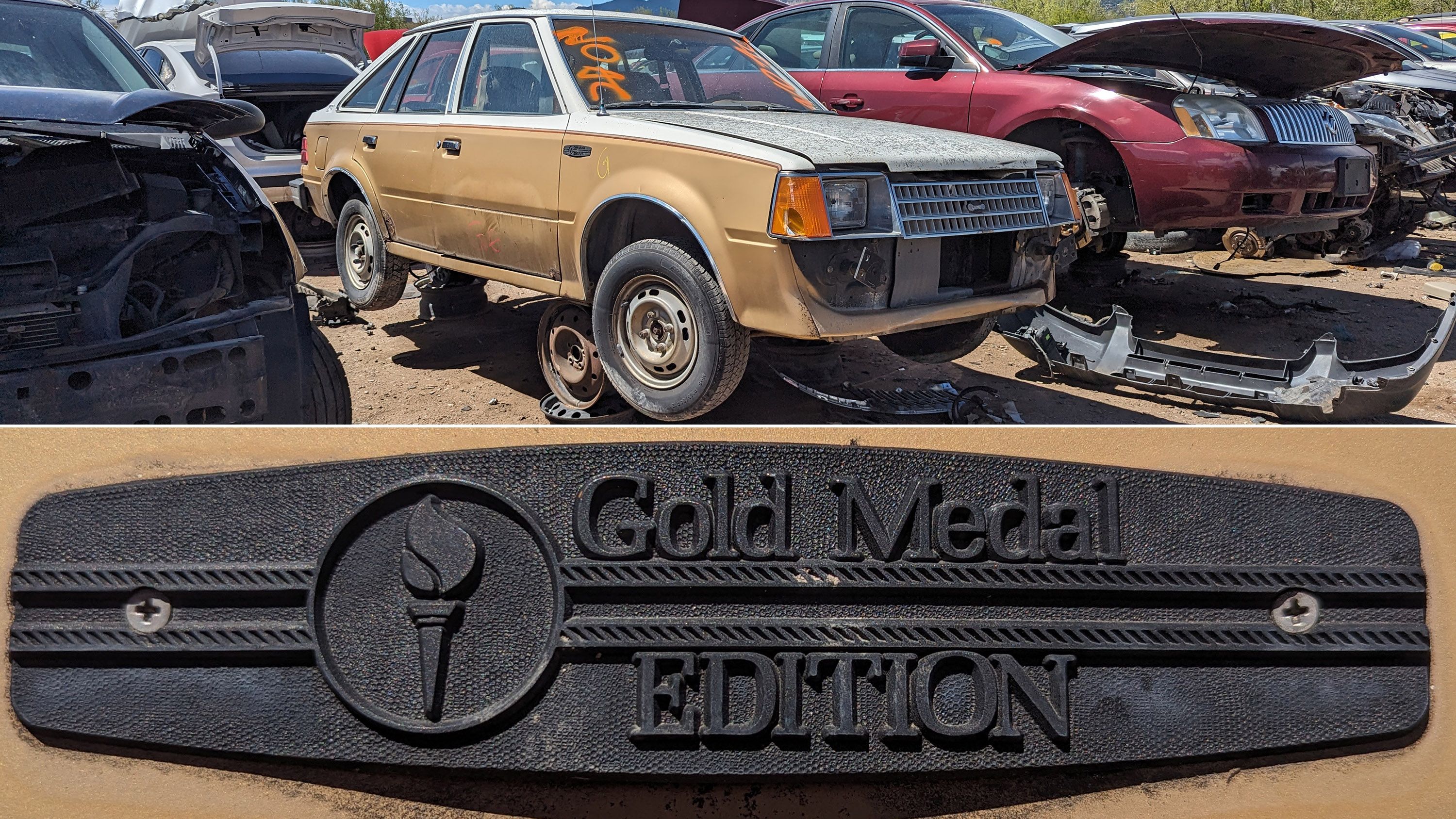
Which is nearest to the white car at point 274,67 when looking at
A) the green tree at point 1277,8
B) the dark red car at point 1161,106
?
the dark red car at point 1161,106

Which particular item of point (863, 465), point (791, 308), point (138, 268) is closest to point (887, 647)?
point (863, 465)

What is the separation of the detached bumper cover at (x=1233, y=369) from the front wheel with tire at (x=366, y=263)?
10.8 feet

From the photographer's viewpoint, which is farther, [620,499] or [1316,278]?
[1316,278]

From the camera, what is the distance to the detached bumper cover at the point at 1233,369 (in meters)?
3.65

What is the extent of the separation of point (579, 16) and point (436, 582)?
3.10 metres

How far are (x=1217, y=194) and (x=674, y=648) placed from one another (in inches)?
165

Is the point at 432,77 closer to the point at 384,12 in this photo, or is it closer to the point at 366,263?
the point at 366,263

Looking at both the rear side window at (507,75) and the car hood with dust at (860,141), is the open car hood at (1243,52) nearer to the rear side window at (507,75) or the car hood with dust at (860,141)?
the car hood with dust at (860,141)

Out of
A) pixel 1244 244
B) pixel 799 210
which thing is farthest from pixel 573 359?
pixel 1244 244

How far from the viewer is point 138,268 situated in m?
3.04

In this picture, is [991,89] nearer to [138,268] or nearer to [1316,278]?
[1316,278]

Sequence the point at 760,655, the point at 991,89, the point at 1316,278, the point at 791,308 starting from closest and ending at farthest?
the point at 760,655, the point at 791,308, the point at 991,89, the point at 1316,278

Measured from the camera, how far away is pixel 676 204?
3.26 metres

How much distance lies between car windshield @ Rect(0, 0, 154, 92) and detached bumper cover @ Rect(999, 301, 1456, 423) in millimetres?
4036
